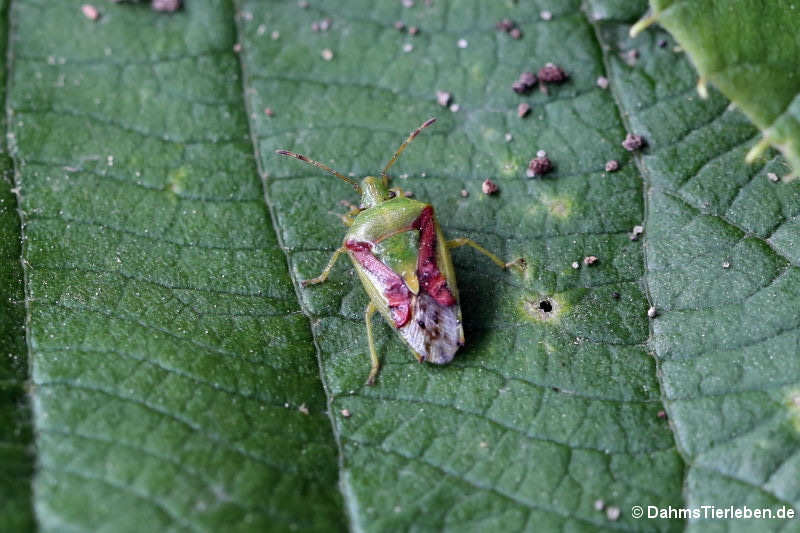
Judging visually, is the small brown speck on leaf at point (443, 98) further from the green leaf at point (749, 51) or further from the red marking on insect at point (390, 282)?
the green leaf at point (749, 51)

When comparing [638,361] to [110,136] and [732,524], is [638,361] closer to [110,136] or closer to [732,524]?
[732,524]

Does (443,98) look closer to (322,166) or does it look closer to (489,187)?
(489,187)

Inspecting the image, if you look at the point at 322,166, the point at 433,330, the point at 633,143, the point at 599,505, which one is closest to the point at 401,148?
the point at 322,166

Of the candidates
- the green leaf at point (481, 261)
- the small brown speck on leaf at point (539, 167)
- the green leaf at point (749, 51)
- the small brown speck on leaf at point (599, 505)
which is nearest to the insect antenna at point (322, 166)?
the green leaf at point (481, 261)

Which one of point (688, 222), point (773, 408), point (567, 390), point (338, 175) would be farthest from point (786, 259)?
point (338, 175)

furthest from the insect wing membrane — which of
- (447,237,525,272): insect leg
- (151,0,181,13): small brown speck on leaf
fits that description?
(151,0,181,13): small brown speck on leaf

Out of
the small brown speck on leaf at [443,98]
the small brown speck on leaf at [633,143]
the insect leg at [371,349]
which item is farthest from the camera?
the small brown speck on leaf at [443,98]

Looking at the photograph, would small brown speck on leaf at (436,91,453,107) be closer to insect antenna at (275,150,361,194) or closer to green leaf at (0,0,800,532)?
green leaf at (0,0,800,532)
